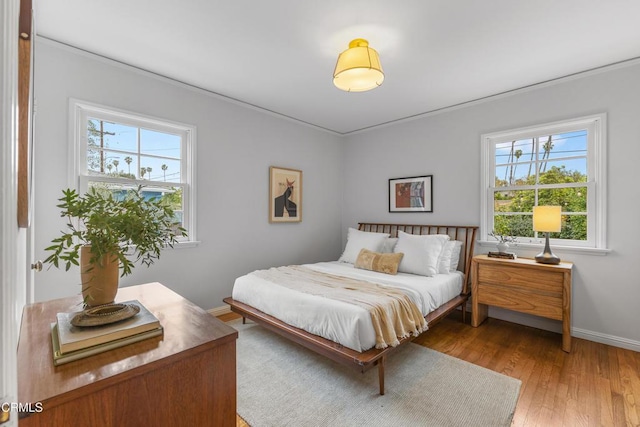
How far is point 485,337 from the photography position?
9.71 ft

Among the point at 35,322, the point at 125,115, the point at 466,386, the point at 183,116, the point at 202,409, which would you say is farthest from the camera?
the point at 183,116

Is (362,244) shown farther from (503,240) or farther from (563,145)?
(563,145)

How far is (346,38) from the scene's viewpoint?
2.31m

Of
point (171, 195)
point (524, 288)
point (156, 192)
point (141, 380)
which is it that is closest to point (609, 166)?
point (524, 288)

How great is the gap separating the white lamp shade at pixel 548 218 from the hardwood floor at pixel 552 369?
1.11m

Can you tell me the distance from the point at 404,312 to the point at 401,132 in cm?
284

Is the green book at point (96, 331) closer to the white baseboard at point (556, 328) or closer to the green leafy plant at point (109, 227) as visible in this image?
the green leafy plant at point (109, 227)

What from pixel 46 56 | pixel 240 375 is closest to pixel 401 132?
pixel 240 375

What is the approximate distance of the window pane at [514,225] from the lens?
131 inches

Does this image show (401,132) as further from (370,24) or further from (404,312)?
(404,312)

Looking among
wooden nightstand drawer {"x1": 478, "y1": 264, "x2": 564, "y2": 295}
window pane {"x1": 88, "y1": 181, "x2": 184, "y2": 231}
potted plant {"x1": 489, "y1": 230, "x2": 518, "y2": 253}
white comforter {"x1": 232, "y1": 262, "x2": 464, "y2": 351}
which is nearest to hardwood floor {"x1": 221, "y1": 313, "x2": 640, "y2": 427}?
white comforter {"x1": 232, "y1": 262, "x2": 464, "y2": 351}

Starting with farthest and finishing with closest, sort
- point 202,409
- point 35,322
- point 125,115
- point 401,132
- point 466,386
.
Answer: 1. point 401,132
2. point 125,115
3. point 466,386
4. point 35,322
5. point 202,409

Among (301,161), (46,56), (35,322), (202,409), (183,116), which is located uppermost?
(46,56)

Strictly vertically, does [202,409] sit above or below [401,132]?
below
